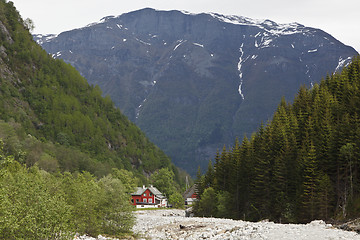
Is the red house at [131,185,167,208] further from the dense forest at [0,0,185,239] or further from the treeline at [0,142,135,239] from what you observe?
the treeline at [0,142,135,239]

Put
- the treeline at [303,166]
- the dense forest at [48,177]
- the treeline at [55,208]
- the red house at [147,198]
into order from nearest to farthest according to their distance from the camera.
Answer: the treeline at [55,208] → the dense forest at [48,177] → the treeline at [303,166] → the red house at [147,198]

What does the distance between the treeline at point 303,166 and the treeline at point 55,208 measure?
23.9 m

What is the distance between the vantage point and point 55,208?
36.5 metres

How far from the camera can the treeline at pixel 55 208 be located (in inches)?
1299

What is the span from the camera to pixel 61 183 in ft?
214

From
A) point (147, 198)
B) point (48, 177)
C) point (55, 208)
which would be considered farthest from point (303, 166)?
point (147, 198)

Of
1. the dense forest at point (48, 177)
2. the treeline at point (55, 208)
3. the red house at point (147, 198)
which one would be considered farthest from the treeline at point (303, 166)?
the red house at point (147, 198)

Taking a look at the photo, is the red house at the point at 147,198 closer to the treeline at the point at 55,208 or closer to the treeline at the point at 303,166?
the treeline at the point at 303,166

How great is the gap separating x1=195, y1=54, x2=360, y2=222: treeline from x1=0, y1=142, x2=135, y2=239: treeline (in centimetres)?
2392

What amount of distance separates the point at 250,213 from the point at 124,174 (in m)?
98.3

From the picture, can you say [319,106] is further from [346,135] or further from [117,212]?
[117,212]

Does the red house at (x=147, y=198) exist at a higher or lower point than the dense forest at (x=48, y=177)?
lower

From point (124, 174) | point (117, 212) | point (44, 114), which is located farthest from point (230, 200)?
point (44, 114)

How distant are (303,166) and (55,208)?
39.0 metres
